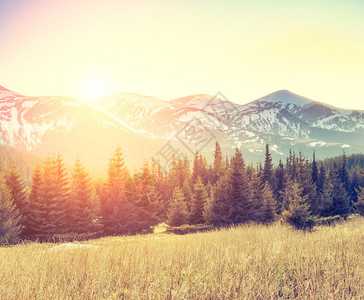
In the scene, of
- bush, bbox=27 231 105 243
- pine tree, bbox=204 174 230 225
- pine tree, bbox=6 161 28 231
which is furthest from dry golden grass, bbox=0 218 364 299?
pine tree, bbox=6 161 28 231

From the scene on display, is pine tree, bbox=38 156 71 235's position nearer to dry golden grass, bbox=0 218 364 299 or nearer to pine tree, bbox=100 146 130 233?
pine tree, bbox=100 146 130 233

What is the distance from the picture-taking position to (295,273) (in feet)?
15.9

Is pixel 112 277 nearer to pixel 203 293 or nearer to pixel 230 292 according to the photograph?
pixel 203 293

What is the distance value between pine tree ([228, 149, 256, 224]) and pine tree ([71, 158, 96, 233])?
1805 cm

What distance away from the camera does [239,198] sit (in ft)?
106

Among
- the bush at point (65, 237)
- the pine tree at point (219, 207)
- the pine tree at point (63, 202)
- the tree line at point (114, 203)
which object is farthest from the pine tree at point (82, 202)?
the pine tree at point (219, 207)

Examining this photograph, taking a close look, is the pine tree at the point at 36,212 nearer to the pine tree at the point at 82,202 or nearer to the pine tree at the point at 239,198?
the pine tree at the point at 82,202

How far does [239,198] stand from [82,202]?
66.6 ft

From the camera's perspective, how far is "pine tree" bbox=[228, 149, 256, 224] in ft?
104

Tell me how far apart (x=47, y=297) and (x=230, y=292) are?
2.81 meters

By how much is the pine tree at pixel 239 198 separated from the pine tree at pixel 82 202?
59.2ft

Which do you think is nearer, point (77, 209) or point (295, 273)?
point (295, 273)

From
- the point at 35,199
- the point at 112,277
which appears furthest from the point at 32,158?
the point at 112,277

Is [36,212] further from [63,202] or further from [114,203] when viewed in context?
[114,203]
